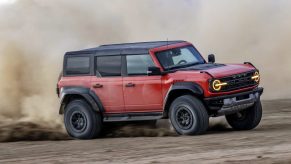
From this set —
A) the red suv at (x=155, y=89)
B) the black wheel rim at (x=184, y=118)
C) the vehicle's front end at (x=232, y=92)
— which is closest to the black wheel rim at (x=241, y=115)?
the red suv at (x=155, y=89)

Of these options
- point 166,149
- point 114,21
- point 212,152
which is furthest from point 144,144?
point 114,21

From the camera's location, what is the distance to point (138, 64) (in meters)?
12.8

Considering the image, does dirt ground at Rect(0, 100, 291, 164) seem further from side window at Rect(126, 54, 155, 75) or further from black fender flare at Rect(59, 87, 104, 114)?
side window at Rect(126, 54, 155, 75)

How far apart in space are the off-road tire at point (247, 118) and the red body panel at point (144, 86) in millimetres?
621

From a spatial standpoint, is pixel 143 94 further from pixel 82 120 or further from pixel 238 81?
pixel 238 81

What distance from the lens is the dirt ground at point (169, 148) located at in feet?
31.3

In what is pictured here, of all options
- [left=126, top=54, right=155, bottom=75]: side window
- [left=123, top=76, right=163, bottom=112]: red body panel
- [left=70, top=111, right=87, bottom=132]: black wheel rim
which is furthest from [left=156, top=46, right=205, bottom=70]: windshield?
[left=70, top=111, right=87, bottom=132]: black wheel rim

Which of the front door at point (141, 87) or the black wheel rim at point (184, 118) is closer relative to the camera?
the black wheel rim at point (184, 118)

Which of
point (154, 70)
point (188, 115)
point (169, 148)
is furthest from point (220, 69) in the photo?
point (169, 148)

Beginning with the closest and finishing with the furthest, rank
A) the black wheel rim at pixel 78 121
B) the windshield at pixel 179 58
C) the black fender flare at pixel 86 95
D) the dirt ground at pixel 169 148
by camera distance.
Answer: the dirt ground at pixel 169 148, the windshield at pixel 179 58, the black fender flare at pixel 86 95, the black wheel rim at pixel 78 121

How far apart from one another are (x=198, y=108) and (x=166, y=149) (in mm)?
1542

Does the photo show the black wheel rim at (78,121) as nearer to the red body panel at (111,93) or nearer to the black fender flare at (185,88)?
the red body panel at (111,93)

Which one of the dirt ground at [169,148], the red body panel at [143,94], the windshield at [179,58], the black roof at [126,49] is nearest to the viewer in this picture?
the dirt ground at [169,148]

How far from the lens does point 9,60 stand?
19219 millimetres
